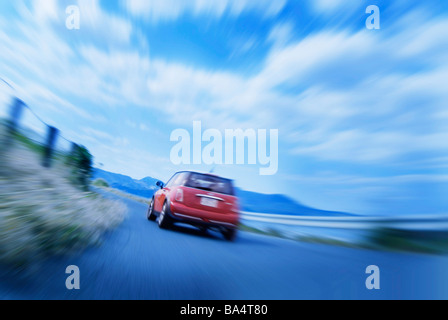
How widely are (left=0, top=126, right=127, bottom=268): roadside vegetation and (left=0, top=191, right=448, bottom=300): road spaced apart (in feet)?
0.65

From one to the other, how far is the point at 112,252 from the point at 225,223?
3.24m

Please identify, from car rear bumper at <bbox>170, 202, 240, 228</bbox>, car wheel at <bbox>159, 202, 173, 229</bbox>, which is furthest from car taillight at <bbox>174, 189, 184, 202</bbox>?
→ car wheel at <bbox>159, 202, 173, 229</bbox>

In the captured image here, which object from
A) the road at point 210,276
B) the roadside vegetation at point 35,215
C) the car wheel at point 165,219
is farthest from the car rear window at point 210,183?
the roadside vegetation at point 35,215

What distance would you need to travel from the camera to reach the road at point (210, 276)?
2.77 metres

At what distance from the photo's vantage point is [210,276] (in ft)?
12.2

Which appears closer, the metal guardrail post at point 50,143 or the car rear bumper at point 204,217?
the metal guardrail post at point 50,143

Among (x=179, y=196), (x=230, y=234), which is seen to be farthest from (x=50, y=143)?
(x=230, y=234)

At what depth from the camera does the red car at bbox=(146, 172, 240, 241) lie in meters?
7.23

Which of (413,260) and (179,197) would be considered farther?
(179,197)

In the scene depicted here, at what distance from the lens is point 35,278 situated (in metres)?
2.81
